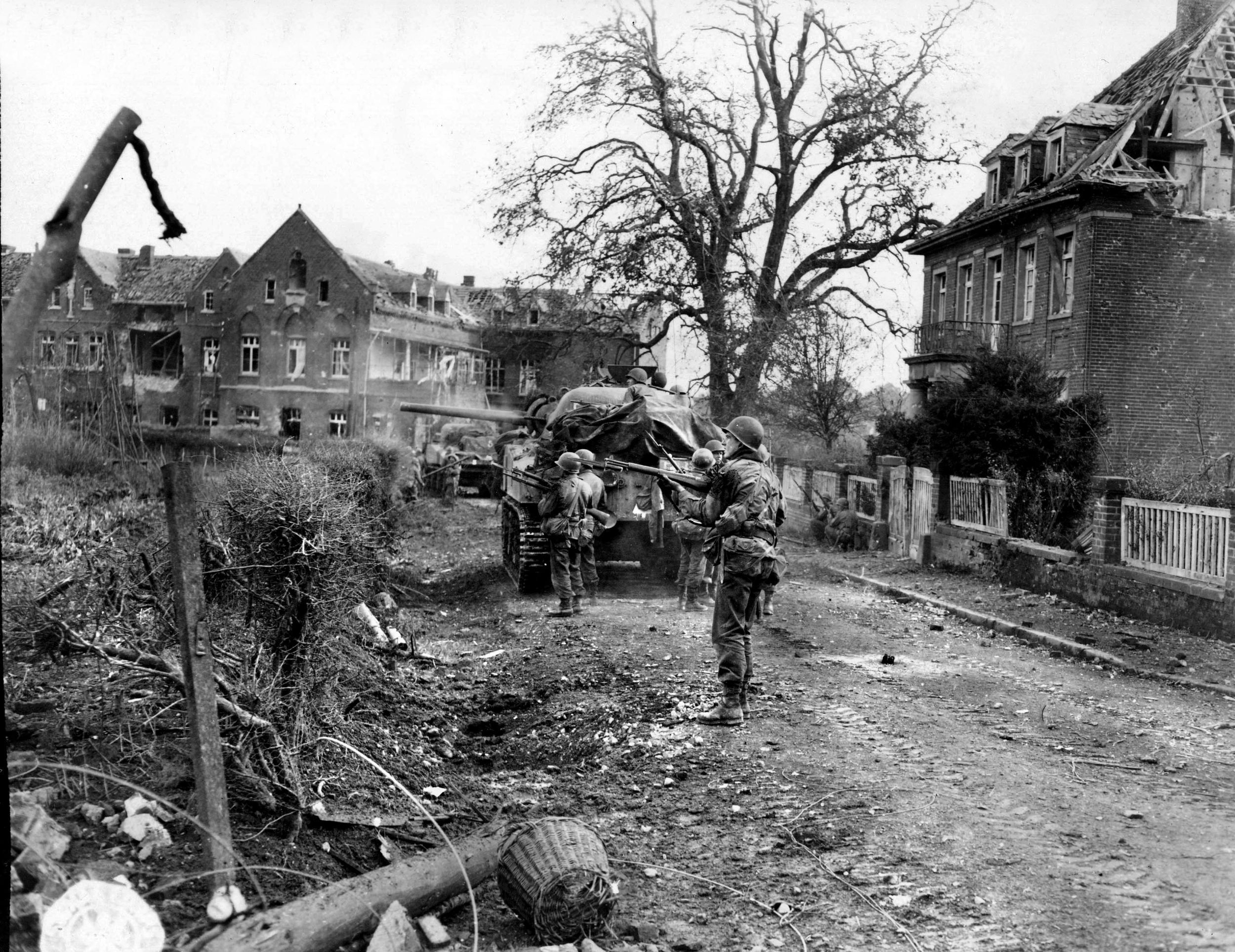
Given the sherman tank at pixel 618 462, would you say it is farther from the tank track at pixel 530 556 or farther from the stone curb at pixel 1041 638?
the stone curb at pixel 1041 638

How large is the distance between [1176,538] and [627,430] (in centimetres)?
607

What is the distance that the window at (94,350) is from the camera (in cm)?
1792

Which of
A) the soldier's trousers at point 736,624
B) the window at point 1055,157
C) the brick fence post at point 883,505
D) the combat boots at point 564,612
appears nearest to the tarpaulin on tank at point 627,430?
the combat boots at point 564,612

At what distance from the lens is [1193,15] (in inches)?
864

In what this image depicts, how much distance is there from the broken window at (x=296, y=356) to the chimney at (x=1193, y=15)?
31.3 metres

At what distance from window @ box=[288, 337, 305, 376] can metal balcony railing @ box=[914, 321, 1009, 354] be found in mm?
Result: 24595

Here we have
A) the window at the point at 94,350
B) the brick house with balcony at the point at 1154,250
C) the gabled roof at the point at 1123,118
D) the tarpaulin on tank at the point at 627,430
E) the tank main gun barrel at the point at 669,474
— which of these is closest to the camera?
the tank main gun barrel at the point at 669,474

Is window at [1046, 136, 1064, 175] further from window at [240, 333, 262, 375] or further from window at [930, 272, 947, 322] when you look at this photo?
window at [240, 333, 262, 375]

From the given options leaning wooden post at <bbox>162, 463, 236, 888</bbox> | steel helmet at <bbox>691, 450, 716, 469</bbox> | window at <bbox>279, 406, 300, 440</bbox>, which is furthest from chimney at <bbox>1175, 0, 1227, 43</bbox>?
window at <bbox>279, 406, 300, 440</bbox>

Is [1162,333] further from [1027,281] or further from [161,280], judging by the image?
[161,280]

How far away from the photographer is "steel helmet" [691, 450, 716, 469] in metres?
11.9

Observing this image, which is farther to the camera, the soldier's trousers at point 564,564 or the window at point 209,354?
the window at point 209,354

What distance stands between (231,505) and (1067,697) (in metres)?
6.31

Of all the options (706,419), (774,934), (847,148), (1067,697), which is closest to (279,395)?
(847,148)
